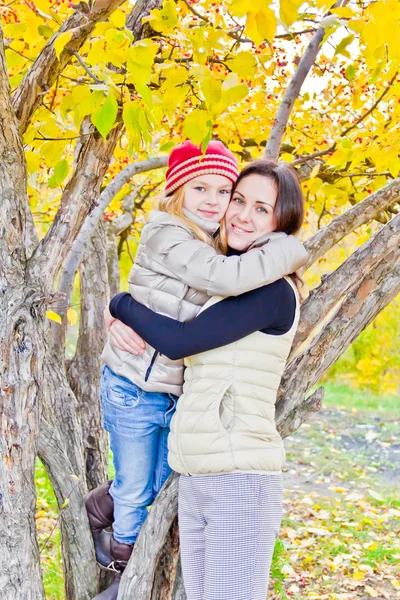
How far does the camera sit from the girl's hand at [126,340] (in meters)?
2.10

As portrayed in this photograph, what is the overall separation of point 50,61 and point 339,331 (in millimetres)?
1286

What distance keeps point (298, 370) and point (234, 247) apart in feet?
1.57

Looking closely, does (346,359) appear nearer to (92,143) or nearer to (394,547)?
(394,547)

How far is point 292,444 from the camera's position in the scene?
7184 millimetres

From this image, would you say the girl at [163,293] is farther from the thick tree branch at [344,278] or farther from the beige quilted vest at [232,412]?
the thick tree branch at [344,278]

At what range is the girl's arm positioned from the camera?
1868 mm

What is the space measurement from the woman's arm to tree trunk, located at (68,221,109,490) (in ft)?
4.57

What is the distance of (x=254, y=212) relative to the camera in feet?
6.87

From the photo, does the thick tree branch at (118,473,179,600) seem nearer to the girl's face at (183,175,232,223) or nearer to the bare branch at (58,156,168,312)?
the girl's face at (183,175,232,223)

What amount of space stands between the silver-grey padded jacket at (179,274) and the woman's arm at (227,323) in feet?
0.13

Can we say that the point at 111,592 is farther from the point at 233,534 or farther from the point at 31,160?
the point at 31,160

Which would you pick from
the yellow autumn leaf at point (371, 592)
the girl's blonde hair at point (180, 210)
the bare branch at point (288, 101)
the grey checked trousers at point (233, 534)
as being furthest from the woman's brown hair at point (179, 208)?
the yellow autumn leaf at point (371, 592)

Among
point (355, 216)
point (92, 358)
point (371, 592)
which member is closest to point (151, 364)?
point (355, 216)

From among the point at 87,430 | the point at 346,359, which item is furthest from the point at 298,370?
the point at 346,359
